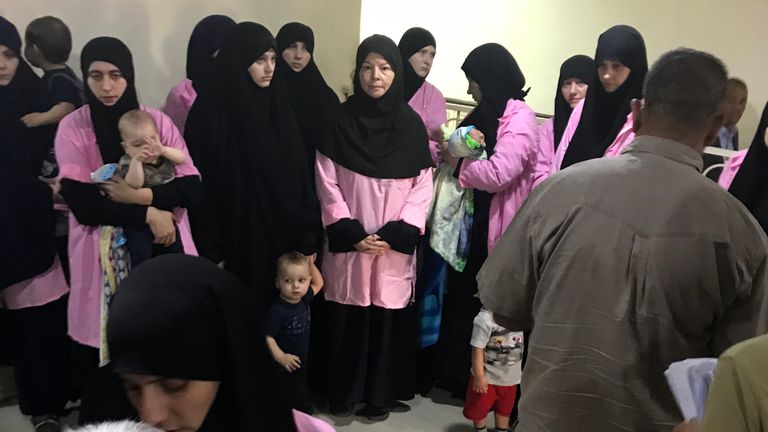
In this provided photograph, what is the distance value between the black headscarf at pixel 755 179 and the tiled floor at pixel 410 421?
1474mm

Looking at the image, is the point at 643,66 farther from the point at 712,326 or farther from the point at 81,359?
the point at 81,359

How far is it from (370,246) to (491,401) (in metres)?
0.83

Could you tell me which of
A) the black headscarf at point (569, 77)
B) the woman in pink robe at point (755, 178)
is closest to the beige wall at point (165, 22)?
the black headscarf at point (569, 77)

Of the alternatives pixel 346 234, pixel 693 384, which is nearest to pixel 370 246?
pixel 346 234

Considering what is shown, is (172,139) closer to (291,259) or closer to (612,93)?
(291,259)

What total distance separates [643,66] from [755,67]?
10.3ft

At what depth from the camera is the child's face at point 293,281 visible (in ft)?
8.37

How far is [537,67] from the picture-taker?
5109 millimetres

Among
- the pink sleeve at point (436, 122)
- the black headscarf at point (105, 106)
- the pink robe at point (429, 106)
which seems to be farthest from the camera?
the pink robe at point (429, 106)

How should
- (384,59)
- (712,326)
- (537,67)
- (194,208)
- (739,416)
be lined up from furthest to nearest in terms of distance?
1. (537,67)
2. (384,59)
3. (194,208)
4. (712,326)
5. (739,416)

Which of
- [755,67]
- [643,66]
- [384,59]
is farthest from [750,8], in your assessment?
[384,59]

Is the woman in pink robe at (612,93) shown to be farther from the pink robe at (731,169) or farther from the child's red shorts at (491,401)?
the child's red shorts at (491,401)

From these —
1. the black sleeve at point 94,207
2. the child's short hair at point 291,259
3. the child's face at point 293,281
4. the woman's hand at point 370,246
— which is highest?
the black sleeve at point 94,207

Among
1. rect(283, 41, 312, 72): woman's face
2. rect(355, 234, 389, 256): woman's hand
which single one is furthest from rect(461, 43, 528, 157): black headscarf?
rect(283, 41, 312, 72): woman's face
